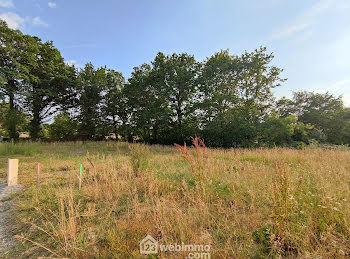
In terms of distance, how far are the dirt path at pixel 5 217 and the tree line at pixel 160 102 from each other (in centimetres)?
986

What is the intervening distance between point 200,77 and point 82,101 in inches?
484

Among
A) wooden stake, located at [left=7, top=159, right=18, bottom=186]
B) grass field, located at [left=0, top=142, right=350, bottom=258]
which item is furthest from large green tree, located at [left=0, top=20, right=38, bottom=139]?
grass field, located at [left=0, top=142, right=350, bottom=258]

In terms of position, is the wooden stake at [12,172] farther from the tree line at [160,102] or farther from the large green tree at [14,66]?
the large green tree at [14,66]

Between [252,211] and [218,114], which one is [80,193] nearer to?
[252,211]

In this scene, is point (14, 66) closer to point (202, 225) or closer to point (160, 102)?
point (160, 102)

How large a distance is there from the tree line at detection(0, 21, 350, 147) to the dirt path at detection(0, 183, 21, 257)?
986 cm

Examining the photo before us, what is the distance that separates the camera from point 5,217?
2.35 m

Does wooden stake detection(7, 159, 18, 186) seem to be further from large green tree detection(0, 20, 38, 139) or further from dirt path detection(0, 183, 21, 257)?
large green tree detection(0, 20, 38, 139)

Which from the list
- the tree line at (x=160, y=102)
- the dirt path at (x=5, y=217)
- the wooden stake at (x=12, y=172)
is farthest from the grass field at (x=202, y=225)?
the tree line at (x=160, y=102)

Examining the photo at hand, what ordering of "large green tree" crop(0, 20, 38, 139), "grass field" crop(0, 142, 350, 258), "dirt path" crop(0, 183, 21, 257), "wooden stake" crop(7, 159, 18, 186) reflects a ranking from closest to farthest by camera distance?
"grass field" crop(0, 142, 350, 258), "dirt path" crop(0, 183, 21, 257), "wooden stake" crop(7, 159, 18, 186), "large green tree" crop(0, 20, 38, 139)

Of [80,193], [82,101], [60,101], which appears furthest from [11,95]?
[80,193]

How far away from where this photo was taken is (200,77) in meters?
13.4

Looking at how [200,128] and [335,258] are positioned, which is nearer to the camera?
[335,258]

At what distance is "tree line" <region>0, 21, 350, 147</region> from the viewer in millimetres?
11922
